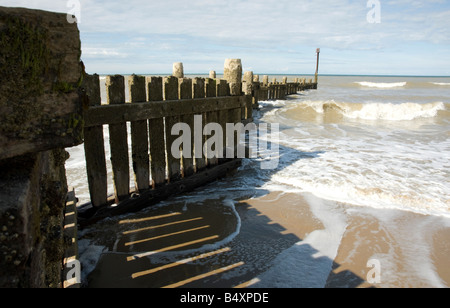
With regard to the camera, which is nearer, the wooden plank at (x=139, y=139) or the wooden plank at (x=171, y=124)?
the wooden plank at (x=139, y=139)

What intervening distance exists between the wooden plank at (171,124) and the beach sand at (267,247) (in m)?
0.53

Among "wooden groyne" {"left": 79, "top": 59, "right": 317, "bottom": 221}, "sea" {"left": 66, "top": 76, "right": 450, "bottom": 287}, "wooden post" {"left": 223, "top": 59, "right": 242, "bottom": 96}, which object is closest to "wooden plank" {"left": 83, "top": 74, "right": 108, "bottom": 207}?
"wooden groyne" {"left": 79, "top": 59, "right": 317, "bottom": 221}

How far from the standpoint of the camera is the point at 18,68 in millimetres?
1101

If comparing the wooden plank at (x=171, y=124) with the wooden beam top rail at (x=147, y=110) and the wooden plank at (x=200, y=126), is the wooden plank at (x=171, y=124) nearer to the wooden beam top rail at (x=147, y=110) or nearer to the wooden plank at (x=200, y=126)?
the wooden beam top rail at (x=147, y=110)

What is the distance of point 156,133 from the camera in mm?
4281

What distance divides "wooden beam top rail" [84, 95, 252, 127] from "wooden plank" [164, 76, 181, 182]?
90 millimetres

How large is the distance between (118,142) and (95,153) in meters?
0.35

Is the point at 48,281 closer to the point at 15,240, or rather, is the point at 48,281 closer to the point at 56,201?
the point at 56,201

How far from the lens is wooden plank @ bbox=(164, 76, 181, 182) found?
4.43 metres

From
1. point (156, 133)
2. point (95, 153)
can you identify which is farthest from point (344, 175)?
point (95, 153)

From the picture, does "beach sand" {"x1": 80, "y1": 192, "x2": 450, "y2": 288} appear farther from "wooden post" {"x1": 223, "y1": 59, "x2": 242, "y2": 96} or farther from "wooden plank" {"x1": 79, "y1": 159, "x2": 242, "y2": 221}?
"wooden post" {"x1": 223, "y1": 59, "x2": 242, "y2": 96}

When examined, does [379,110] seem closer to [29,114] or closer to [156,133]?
[156,133]

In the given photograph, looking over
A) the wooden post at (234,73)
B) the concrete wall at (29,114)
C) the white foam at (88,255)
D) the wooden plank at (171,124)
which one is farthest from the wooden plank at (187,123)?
the concrete wall at (29,114)

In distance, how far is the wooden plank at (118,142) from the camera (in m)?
3.74
